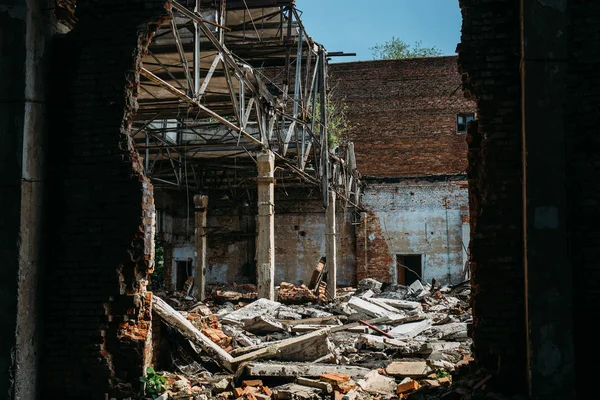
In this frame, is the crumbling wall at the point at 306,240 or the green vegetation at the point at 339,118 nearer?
Result: the crumbling wall at the point at 306,240

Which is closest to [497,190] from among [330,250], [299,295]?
[330,250]

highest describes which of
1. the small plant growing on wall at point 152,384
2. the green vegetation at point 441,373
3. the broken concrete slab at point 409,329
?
the small plant growing on wall at point 152,384

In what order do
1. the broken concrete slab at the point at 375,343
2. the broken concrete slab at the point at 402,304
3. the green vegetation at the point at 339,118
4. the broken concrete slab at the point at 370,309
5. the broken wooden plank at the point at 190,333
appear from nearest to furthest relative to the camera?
the broken wooden plank at the point at 190,333 → the broken concrete slab at the point at 375,343 → the broken concrete slab at the point at 370,309 → the broken concrete slab at the point at 402,304 → the green vegetation at the point at 339,118

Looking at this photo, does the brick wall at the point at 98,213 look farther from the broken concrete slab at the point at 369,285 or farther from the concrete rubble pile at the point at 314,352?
the broken concrete slab at the point at 369,285

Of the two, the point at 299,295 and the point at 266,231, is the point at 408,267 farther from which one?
the point at 266,231

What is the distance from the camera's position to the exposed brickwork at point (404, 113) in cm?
2595

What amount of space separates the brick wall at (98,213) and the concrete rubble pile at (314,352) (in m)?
0.84

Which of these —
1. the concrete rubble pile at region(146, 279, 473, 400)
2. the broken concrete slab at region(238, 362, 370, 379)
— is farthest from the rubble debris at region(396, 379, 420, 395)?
the broken concrete slab at region(238, 362, 370, 379)

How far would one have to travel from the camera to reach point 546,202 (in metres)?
5.29

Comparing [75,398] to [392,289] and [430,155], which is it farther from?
[430,155]

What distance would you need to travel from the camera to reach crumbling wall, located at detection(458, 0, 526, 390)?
546 centimetres

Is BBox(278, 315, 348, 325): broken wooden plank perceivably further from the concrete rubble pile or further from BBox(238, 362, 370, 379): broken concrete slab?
BBox(238, 362, 370, 379): broken concrete slab

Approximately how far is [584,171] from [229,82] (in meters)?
6.23

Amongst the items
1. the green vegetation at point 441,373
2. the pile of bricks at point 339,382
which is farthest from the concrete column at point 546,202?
the pile of bricks at point 339,382
